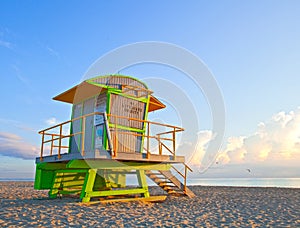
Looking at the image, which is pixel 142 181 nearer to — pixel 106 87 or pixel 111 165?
pixel 111 165

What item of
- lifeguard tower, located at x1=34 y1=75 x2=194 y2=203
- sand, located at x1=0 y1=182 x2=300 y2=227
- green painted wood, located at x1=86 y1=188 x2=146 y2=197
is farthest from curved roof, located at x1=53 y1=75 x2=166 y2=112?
sand, located at x1=0 y1=182 x2=300 y2=227

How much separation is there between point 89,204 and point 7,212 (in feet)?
8.68

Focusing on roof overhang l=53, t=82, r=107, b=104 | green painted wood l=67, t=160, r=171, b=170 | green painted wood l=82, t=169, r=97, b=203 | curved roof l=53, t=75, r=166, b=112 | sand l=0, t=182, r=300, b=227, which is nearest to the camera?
sand l=0, t=182, r=300, b=227

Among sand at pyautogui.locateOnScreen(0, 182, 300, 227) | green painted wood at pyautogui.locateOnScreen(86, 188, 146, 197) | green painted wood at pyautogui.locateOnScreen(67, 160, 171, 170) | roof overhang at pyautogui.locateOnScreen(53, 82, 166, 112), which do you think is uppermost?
roof overhang at pyautogui.locateOnScreen(53, 82, 166, 112)

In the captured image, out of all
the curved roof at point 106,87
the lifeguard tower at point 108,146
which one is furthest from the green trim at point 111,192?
the curved roof at point 106,87

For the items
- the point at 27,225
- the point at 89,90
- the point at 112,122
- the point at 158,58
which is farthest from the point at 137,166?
the point at 27,225

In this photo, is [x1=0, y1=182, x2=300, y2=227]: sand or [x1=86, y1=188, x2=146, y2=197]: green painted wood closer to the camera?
[x1=0, y1=182, x2=300, y2=227]: sand

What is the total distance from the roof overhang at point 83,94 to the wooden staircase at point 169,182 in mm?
2927

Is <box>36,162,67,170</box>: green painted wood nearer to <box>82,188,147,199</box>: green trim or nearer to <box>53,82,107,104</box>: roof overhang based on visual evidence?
<box>82,188,147,199</box>: green trim

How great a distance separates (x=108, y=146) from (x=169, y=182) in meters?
4.12

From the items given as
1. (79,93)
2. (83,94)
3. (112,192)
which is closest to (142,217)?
(112,192)

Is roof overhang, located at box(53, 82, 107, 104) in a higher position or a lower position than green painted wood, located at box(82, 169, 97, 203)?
higher

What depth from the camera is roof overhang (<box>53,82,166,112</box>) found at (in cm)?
1181

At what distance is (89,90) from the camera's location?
477 inches
